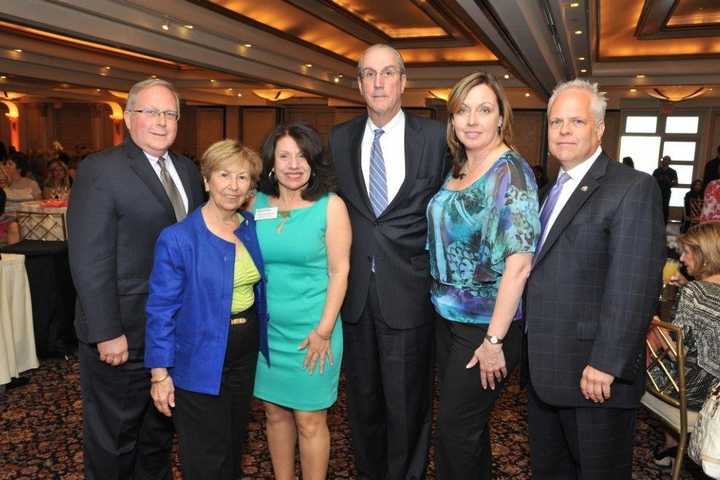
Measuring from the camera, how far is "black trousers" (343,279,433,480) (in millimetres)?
2193

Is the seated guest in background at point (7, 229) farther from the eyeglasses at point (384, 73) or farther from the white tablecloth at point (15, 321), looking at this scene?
the eyeglasses at point (384, 73)

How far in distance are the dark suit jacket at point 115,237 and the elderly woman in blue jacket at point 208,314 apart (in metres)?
0.21

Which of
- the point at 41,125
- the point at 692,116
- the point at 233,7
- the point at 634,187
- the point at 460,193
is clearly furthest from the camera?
the point at 41,125

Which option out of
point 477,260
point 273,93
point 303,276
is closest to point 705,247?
point 477,260

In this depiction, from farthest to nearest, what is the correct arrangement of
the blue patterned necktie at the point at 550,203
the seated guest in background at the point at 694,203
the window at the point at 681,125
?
the window at the point at 681,125 < the seated guest in background at the point at 694,203 < the blue patterned necktie at the point at 550,203

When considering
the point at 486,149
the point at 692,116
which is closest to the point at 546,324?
the point at 486,149

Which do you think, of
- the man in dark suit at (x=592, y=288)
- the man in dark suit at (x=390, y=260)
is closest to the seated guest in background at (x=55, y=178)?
the man in dark suit at (x=390, y=260)

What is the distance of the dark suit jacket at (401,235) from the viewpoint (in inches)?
84.0

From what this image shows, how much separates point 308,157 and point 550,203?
846 mm

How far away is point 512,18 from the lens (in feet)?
20.8

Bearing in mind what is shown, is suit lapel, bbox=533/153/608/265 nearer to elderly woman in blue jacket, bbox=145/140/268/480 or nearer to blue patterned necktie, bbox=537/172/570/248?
blue patterned necktie, bbox=537/172/570/248

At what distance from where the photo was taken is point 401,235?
6.98 feet

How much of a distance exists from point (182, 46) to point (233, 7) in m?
1.18

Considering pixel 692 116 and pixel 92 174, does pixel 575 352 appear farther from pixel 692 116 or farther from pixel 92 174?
pixel 692 116
